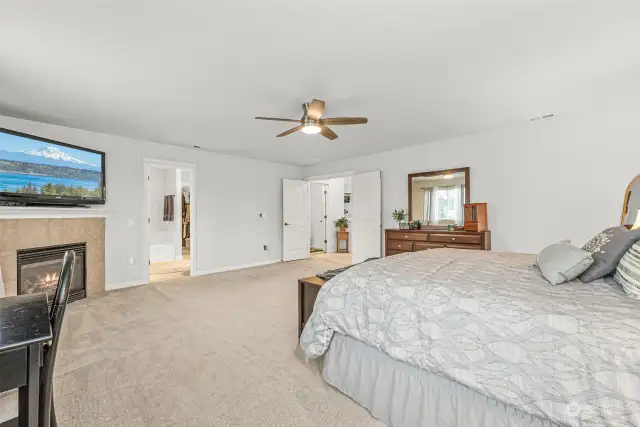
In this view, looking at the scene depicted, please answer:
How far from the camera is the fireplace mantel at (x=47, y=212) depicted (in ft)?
10.4

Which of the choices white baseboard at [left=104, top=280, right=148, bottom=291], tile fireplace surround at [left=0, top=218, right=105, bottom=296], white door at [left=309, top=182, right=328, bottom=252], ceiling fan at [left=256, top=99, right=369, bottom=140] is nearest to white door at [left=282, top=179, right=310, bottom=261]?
white door at [left=309, top=182, right=328, bottom=252]

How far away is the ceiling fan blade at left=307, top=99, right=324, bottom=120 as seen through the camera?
2867mm

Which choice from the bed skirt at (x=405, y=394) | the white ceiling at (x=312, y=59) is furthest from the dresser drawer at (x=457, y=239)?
the bed skirt at (x=405, y=394)

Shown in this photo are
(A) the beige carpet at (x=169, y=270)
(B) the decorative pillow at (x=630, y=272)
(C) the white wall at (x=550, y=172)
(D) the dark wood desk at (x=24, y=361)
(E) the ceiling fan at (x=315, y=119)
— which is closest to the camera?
(D) the dark wood desk at (x=24, y=361)

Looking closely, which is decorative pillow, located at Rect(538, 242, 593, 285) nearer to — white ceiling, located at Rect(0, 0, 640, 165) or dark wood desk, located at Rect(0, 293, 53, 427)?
white ceiling, located at Rect(0, 0, 640, 165)

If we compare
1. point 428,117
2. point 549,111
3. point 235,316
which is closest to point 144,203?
point 235,316

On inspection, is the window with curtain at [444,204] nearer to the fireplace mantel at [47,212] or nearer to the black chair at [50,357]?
the black chair at [50,357]

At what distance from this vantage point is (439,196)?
5.02 metres

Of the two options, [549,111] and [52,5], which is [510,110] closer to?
[549,111]

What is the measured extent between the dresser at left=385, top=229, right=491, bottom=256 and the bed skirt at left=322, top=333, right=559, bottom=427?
2947 mm

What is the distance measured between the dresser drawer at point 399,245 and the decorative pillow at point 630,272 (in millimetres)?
3338

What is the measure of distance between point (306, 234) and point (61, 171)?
476 cm

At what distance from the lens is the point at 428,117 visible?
3.74 meters

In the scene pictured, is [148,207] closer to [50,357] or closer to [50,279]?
[50,279]
